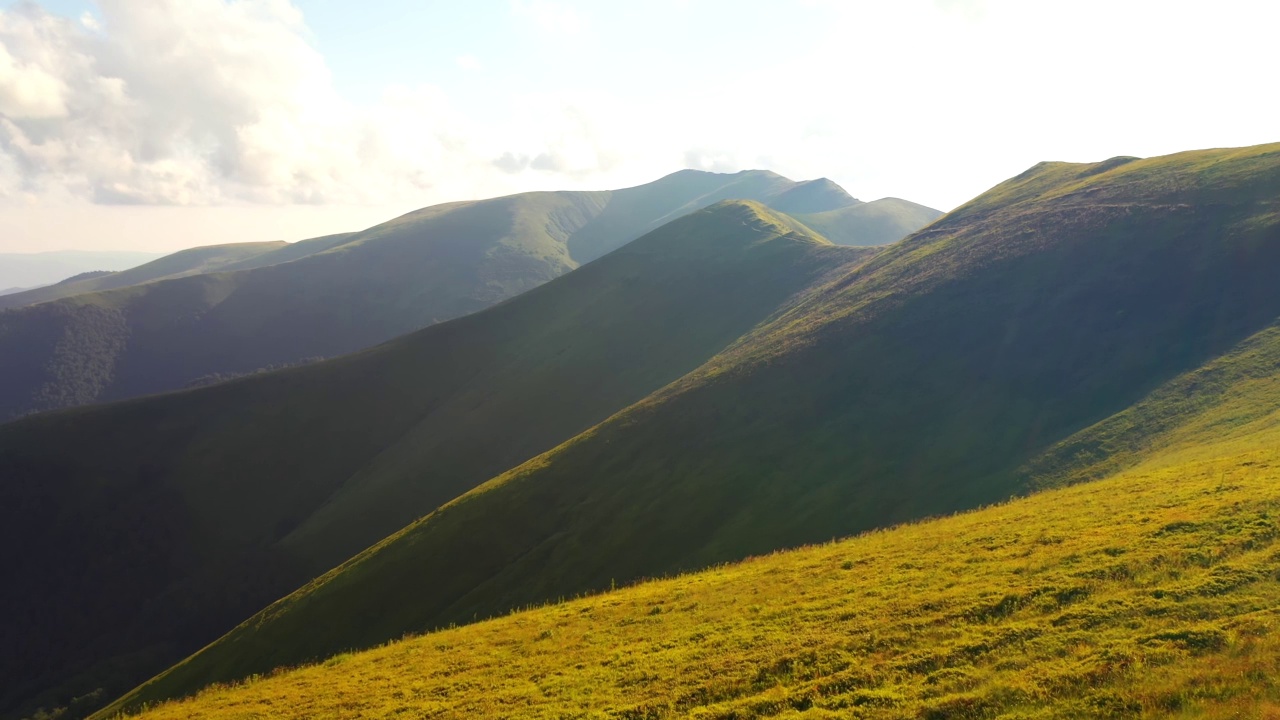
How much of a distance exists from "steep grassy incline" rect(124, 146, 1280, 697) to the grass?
13.5 meters

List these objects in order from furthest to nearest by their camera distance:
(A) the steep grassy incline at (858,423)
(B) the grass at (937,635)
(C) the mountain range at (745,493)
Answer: (A) the steep grassy incline at (858,423) → (C) the mountain range at (745,493) → (B) the grass at (937,635)

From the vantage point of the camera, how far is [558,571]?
157 feet

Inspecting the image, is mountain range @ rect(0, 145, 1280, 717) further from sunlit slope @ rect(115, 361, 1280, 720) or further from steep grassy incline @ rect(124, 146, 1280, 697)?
steep grassy incline @ rect(124, 146, 1280, 697)

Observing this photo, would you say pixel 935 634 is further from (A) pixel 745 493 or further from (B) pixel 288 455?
(B) pixel 288 455

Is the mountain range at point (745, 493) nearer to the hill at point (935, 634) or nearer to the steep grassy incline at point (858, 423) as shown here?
the hill at point (935, 634)

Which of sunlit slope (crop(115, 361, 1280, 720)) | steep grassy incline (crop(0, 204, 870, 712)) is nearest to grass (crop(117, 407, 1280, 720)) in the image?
sunlit slope (crop(115, 361, 1280, 720))

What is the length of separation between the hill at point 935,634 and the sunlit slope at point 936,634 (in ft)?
0.24

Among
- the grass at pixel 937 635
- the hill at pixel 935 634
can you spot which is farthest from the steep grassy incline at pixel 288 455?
the grass at pixel 937 635

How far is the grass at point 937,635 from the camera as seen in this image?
1527 cm

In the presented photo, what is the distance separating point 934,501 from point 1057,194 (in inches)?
3033

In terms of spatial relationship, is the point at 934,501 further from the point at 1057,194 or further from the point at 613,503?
the point at 1057,194

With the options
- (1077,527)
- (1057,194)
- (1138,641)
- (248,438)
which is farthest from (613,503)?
(248,438)

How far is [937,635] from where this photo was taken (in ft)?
62.3

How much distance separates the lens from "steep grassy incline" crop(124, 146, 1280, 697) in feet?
156
